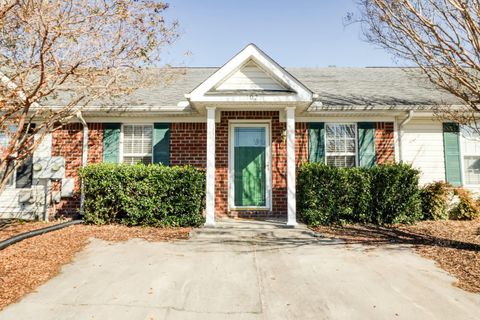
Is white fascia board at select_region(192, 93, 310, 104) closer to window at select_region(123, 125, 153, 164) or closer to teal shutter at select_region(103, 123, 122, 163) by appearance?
window at select_region(123, 125, 153, 164)

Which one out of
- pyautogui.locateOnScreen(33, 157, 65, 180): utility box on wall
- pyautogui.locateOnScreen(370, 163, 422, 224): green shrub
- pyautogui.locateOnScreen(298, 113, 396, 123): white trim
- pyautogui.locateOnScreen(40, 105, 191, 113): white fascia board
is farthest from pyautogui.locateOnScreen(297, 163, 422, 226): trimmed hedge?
pyautogui.locateOnScreen(33, 157, 65, 180): utility box on wall

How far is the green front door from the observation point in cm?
873

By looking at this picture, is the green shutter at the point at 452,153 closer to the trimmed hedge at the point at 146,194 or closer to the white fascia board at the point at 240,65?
the white fascia board at the point at 240,65

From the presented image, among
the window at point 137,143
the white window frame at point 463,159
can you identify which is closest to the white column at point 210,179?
the window at point 137,143

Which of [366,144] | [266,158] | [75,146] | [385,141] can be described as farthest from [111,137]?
[385,141]

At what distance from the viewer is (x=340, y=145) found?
29.5 ft

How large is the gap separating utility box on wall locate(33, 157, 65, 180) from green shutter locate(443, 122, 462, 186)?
437 inches

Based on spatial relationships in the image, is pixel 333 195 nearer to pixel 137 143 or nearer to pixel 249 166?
pixel 249 166

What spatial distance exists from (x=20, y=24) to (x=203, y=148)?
16.3ft

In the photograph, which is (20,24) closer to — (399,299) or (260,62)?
(260,62)

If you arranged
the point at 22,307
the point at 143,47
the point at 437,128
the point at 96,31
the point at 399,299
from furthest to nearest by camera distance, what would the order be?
the point at 437,128
the point at 143,47
the point at 96,31
the point at 399,299
the point at 22,307

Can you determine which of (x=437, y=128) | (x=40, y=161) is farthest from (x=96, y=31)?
(x=437, y=128)

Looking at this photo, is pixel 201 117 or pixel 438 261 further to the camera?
pixel 201 117

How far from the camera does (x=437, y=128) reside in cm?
903
